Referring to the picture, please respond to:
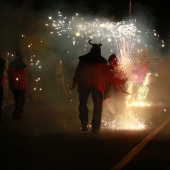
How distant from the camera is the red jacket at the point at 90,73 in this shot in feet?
40.6

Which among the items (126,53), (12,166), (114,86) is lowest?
(12,166)

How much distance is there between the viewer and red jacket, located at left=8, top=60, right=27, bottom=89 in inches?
587

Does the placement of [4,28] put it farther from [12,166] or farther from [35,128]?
[12,166]

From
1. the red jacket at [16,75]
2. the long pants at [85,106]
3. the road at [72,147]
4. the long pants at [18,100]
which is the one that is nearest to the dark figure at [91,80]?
the long pants at [85,106]

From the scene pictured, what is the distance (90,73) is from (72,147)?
277 centimetres

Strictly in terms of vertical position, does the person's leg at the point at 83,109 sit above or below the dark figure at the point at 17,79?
below

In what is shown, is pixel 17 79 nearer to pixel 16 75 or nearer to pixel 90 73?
pixel 16 75

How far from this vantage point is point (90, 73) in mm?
12414

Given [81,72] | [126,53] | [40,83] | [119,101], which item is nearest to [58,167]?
[81,72]

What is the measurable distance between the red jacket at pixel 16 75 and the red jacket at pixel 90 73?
2798 millimetres

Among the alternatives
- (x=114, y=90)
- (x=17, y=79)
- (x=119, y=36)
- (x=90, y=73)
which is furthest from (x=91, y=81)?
(x=119, y=36)

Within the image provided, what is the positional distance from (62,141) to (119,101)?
7.01 m

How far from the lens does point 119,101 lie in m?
17.6

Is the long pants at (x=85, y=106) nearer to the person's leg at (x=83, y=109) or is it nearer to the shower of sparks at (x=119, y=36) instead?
the person's leg at (x=83, y=109)
